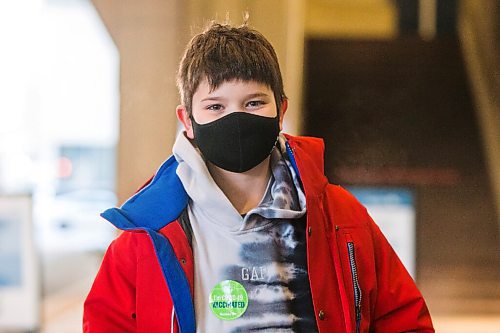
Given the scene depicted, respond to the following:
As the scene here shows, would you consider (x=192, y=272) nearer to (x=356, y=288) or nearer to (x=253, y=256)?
(x=253, y=256)

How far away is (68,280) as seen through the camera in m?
3.71

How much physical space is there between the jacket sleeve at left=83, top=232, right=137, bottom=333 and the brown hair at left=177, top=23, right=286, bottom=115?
0.29 meters

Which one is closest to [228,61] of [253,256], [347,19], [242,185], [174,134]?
[242,185]

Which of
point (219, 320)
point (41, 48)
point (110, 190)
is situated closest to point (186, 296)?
point (219, 320)

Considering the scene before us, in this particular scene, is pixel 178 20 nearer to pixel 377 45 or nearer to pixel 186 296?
pixel 186 296

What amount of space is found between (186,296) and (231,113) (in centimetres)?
32

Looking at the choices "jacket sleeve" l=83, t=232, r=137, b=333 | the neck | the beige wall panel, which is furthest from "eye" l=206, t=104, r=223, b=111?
the beige wall panel

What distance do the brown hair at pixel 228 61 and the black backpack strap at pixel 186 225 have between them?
0.18m

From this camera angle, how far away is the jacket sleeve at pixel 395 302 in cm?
151

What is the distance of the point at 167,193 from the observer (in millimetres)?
1498

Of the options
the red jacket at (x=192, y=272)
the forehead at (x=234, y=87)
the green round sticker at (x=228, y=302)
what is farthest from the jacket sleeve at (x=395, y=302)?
the forehead at (x=234, y=87)

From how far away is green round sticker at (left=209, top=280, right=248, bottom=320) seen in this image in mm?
1433

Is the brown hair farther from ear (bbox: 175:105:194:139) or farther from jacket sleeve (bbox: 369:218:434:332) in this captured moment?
jacket sleeve (bbox: 369:218:434:332)

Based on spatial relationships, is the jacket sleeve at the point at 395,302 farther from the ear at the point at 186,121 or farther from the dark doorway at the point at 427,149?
the dark doorway at the point at 427,149
